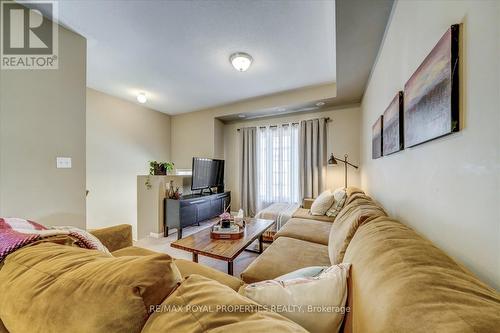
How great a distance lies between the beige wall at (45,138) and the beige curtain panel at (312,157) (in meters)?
3.38

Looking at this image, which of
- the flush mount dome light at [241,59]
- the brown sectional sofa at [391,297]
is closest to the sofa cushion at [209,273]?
the brown sectional sofa at [391,297]

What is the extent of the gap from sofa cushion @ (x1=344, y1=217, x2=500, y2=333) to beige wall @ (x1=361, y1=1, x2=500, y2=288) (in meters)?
0.13

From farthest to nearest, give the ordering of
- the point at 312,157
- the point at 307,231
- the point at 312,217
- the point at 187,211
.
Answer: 1. the point at 312,157
2. the point at 187,211
3. the point at 312,217
4. the point at 307,231

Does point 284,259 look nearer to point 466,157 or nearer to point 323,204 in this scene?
point 466,157

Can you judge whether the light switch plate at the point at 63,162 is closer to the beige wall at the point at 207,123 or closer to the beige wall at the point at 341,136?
the beige wall at the point at 207,123

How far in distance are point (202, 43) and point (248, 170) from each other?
2.70 meters

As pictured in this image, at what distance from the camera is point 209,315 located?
0.46 meters

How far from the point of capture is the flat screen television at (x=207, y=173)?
3.60 metres

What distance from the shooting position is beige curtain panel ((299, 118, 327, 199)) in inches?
146

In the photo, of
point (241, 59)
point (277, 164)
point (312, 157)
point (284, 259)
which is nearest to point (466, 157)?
point (284, 259)

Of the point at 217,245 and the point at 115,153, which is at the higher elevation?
the point at 115,153

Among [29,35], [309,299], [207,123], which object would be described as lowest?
[309,299]

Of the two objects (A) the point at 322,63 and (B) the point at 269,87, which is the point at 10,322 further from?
Answer: (B) the point at 269,87

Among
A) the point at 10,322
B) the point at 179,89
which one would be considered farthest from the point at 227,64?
the point at 10,322
